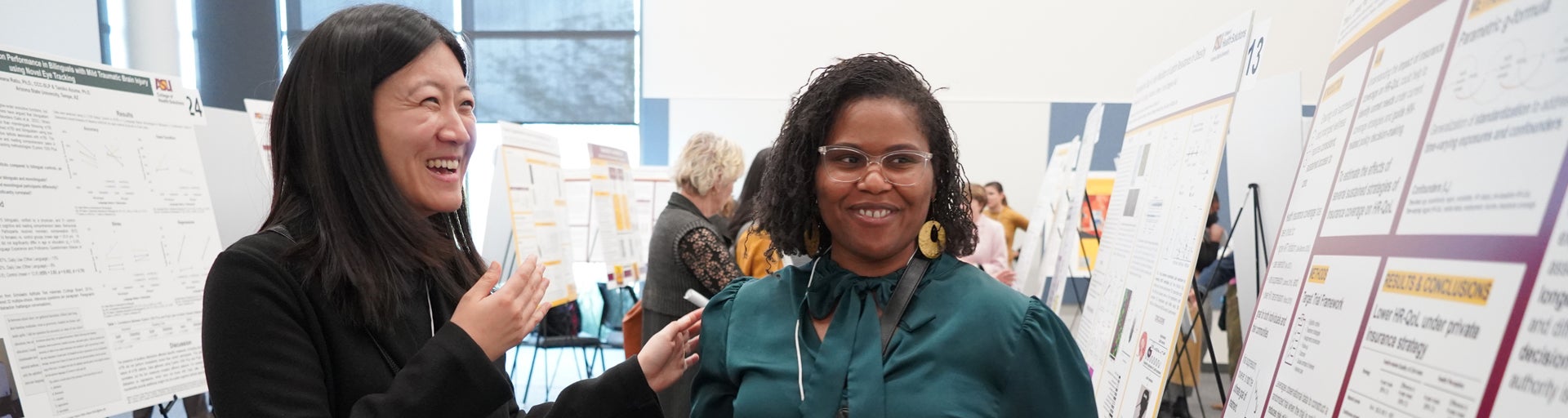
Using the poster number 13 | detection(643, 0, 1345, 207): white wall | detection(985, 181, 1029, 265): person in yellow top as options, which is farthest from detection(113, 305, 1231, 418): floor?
the poster number 13

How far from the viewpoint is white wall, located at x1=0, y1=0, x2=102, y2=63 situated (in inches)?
233

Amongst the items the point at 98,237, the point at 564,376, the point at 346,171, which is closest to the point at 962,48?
the point at 564,376

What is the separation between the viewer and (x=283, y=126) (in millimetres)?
1317

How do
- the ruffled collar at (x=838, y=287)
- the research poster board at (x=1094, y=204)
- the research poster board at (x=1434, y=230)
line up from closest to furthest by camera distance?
1. the research poster board at (x=1434, y=230)
2. the ruffled collar at (x=838, y=287)
3. the research poster board at (x=1094, y=204)

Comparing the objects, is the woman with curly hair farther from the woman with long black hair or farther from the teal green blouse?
the woman with long black hair

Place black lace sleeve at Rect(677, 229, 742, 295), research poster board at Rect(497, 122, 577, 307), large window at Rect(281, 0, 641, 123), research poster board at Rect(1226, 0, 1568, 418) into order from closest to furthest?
research poster board at Rect(1226, 0, 1568, 418) → black lace sleeve at Rect(677, 229, 742, 295) → research poster board at Rect(497, 122, 577, 307) → large window at Rect(281, 0, 641, 123)

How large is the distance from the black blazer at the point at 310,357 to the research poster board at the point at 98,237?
1655 mm

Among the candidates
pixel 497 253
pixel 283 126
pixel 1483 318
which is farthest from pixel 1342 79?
pixel 497 253

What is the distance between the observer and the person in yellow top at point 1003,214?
838 cm

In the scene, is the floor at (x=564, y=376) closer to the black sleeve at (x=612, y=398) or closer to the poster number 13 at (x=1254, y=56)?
the poster number 13 at (x=1254, y=56)

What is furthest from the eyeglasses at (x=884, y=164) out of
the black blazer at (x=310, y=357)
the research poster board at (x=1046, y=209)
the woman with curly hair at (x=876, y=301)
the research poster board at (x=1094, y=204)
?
the research poster board at (x=1094, y=204)

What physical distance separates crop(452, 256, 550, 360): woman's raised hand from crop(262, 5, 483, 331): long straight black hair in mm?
95

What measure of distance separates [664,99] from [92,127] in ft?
22.4

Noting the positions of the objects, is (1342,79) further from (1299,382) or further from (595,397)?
(595,397)
